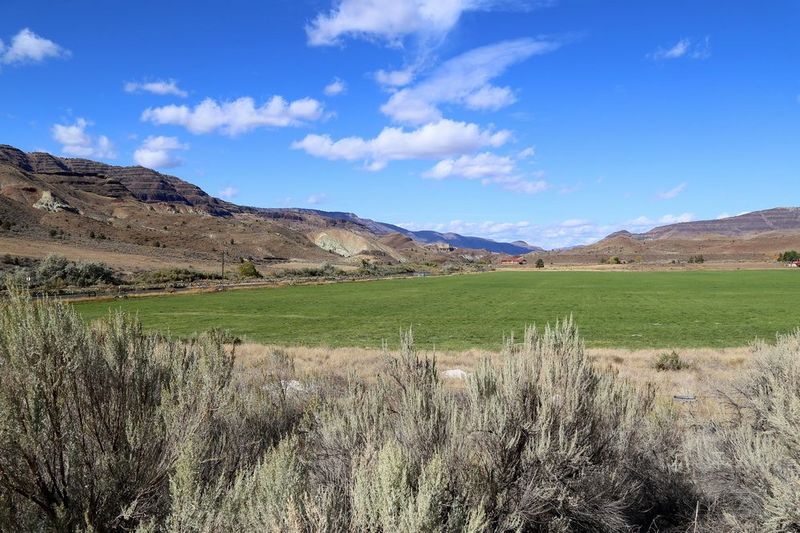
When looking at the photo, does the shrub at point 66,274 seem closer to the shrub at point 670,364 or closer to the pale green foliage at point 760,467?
the shrub at point 670,364

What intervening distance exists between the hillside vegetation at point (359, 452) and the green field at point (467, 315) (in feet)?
37.1

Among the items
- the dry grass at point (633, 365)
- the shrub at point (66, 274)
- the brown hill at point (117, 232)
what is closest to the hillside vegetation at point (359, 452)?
the dry grass at point (633, 365)

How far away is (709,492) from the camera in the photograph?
216 inches

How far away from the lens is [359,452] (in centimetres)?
472

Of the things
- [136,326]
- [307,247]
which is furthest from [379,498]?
[307,247]

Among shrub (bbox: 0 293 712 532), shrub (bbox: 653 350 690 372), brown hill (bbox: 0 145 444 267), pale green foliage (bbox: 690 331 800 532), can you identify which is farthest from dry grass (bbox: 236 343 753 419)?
brown hill (bbox: 0 145 444 267)

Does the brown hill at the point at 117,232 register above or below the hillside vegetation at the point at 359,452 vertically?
above

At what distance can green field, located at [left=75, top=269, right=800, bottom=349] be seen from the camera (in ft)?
85.1

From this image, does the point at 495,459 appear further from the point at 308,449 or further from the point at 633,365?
the point at 633,365

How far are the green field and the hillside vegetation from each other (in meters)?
11.3

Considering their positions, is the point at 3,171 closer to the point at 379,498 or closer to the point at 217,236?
the point at 217,236

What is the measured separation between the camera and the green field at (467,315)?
1022 inches

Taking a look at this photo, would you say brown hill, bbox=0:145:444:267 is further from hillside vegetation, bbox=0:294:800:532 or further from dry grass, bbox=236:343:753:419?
hillside vegetation, bbox=0:294:800:532

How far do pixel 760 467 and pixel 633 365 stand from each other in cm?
1188
